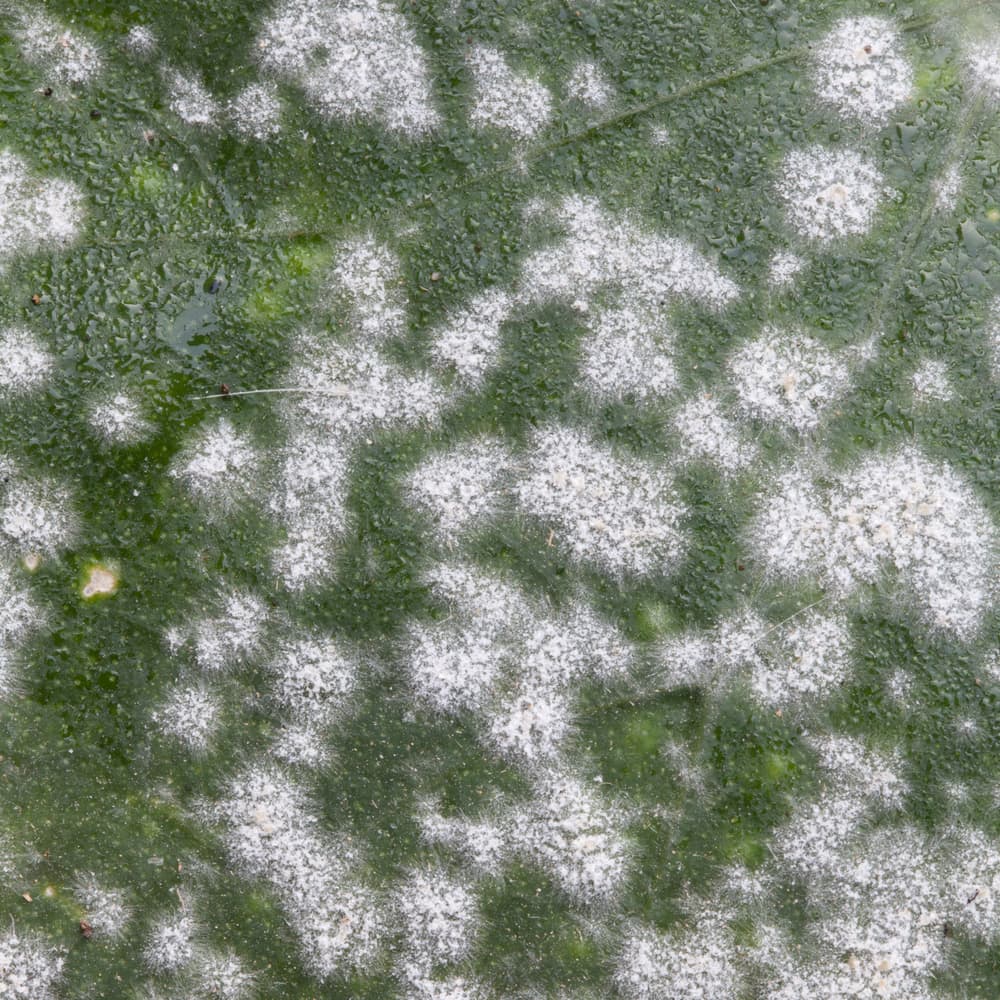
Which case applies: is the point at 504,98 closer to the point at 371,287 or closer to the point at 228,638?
the point at 371,287

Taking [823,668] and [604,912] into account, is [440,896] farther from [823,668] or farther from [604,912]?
[823,668]

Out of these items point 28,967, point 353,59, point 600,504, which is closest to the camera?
point 28,967

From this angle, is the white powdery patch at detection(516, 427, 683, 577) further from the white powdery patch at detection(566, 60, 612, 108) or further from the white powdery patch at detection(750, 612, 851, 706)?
the white powdery patch at detection(566, 60, 612, 108)

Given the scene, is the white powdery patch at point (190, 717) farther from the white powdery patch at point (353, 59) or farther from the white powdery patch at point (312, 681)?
the white powdery patch at point (353, 59)

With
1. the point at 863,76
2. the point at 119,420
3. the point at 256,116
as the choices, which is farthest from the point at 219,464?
the point at 863,76

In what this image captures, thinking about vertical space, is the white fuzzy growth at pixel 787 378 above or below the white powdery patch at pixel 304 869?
above

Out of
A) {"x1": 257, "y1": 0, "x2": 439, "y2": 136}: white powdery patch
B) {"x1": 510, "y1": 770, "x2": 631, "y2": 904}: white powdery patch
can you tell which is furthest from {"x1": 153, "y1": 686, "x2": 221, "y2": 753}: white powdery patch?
{"x1": 257, "y1": 0, "x2": 439, "y2": 136}: white powdery patch

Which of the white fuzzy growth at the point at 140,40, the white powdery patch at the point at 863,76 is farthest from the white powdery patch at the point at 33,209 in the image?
the white powdery patch at the point at 863,76
